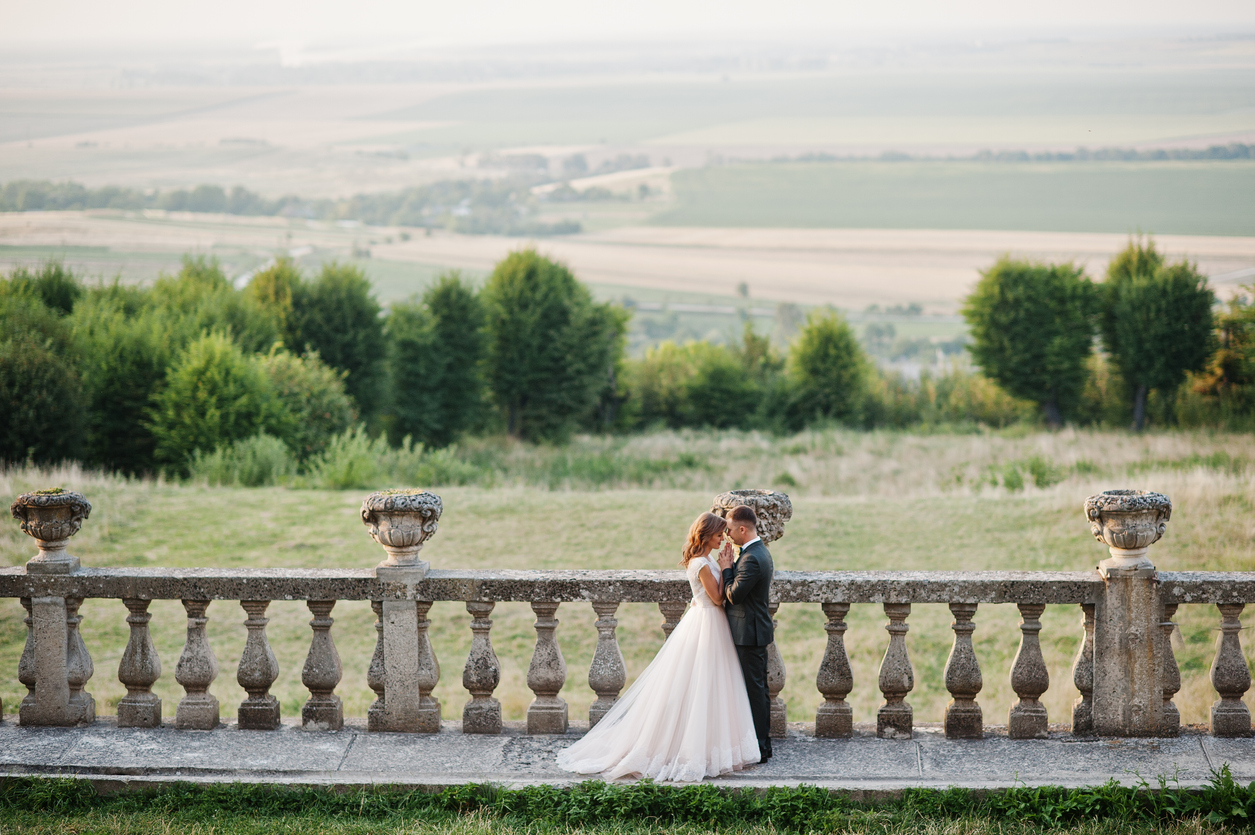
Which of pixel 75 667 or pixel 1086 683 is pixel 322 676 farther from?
pixel 1086 683

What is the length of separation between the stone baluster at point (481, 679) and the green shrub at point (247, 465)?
21316mm

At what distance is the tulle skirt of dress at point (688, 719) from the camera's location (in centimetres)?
597

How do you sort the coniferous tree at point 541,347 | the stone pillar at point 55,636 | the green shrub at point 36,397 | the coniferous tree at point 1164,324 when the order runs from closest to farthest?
the stone pillar at point 55,636
the green shrub at point 36,397
the coniferous tree at point 1164,324
the coniferous tree at point 541,347

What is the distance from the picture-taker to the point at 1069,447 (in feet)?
118

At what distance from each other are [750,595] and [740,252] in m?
145

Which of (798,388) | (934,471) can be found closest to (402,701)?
(934,471)

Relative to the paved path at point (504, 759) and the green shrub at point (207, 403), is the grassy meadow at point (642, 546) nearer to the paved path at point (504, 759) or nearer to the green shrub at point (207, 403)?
the green shrub at point (207, 403)

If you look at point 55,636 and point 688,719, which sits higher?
point 55,636

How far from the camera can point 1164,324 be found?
149 feet

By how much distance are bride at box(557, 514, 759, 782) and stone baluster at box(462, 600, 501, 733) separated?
2.25 feet

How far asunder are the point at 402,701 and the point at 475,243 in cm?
14366

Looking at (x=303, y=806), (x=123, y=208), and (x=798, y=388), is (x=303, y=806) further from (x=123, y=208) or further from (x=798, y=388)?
(x=123, y=208)

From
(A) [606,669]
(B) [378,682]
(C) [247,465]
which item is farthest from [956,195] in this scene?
(B) [378,682]

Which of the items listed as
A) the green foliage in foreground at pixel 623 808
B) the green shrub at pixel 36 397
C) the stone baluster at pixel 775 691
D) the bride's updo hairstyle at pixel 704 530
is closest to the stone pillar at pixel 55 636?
the green foliage in foreground at pixel 623 808
